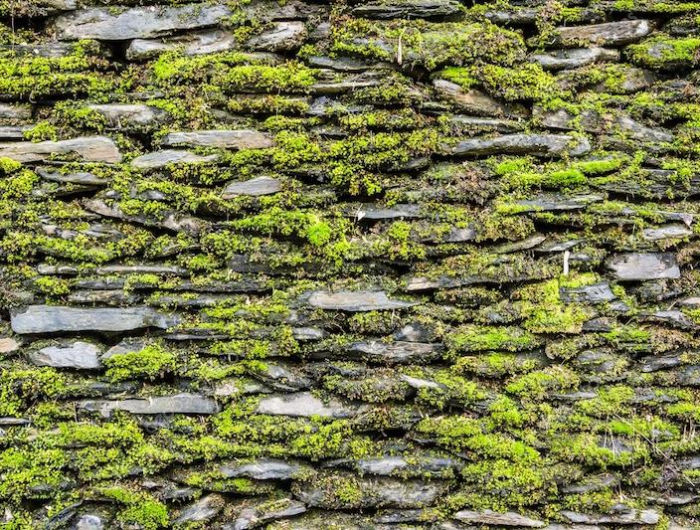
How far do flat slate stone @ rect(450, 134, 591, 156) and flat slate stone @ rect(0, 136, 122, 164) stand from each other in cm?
250

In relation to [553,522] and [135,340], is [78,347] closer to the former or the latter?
[135,340]

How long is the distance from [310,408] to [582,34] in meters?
3.46

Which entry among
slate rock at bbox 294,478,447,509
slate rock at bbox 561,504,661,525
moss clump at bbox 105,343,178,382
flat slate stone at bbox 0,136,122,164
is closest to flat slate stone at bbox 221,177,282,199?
flat slate stone at bbox 0,136,122,164

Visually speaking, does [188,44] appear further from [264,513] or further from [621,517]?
[621,517]

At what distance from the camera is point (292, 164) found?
12.3ft

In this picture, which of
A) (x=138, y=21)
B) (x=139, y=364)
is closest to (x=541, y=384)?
(x=139, y=364)

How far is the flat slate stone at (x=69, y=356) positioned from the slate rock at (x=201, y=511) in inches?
45.6

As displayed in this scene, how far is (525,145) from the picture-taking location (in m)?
3.84

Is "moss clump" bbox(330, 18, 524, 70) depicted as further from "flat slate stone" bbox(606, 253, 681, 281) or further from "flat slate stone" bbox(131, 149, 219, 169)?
"flat slate stone" bbox(606, 253, 681, 281)

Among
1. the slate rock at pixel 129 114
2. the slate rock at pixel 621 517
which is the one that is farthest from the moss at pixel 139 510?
the slate rock at pixel 621 517

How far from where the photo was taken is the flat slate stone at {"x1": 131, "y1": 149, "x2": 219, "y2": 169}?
3.72m

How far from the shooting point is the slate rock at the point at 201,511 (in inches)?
137

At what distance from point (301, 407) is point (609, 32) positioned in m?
3.63

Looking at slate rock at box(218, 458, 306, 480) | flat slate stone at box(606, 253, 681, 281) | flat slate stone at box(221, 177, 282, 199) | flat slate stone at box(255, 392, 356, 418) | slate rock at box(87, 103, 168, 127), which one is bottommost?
slate rock at box(218, 458, 306, 480)
